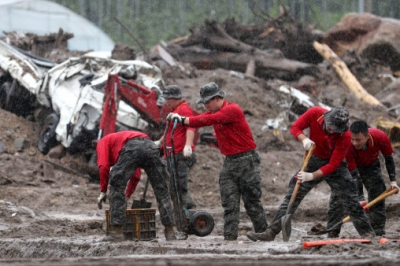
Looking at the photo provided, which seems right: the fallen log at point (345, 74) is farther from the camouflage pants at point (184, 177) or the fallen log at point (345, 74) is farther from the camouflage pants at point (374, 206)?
the camouflage pants at point (184, 177)

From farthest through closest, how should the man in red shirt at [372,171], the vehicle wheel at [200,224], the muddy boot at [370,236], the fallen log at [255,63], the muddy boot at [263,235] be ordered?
1. the fallen log at [255,63]
2. the man in red shirt at [372,171]
3. the vehicle wheel at [200,224]
4. the muddy boot at [263,235]
5. the muddy boot at [370,236]

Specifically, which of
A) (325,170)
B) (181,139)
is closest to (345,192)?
(325,170)

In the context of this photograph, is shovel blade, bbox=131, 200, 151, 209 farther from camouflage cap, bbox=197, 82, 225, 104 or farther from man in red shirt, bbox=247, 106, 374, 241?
camouflage cap, bbox=197, 82, 225, 104

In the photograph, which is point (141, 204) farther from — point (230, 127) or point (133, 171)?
point (230, 127)

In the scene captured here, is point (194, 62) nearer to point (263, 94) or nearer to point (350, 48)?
point (263, 94)

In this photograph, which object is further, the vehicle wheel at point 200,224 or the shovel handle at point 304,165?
the vehicle wheel at point 200,224

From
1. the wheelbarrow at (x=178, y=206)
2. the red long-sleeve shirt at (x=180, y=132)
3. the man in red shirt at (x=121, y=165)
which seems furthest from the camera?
the red long-sleeve shirt at (x=180, y=132)

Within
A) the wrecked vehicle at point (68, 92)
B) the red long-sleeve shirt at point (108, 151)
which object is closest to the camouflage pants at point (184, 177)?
the red long-sleeve shirt at point (108, 151)

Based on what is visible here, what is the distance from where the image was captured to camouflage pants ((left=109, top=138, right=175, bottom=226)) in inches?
362

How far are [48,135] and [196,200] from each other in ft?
13.7

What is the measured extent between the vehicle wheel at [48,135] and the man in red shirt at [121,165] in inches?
327

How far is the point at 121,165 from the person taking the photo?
362 inches

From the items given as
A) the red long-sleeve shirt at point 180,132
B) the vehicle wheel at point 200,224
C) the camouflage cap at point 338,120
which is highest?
the red long-sleeve shirt at point 180,132

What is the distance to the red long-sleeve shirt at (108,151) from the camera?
9070mm
